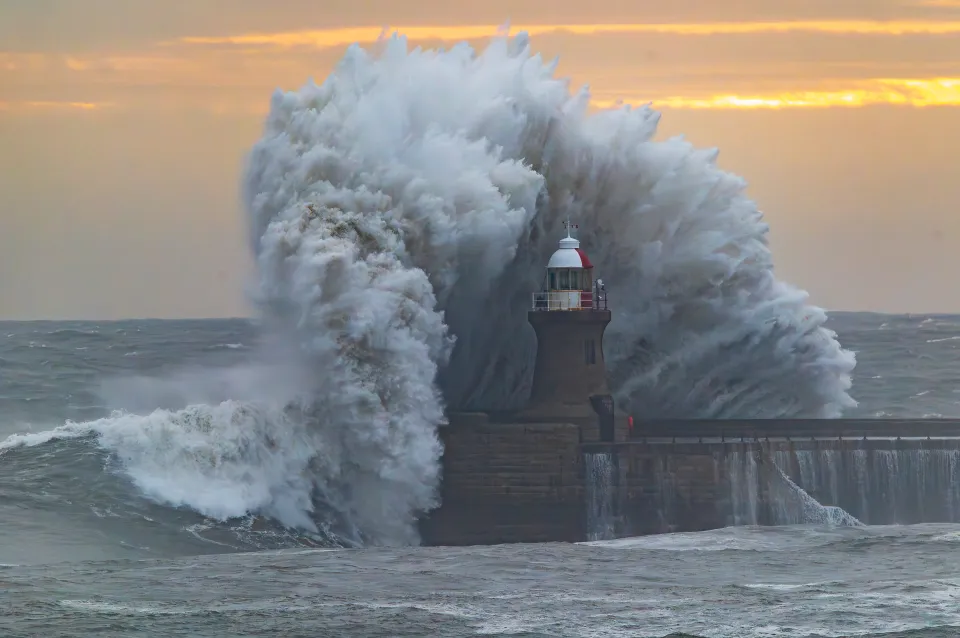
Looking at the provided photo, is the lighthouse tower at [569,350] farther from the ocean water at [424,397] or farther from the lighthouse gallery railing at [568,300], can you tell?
the ocean water at [424,397]

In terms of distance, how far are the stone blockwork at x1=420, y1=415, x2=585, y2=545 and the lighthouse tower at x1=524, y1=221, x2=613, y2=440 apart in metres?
1.26

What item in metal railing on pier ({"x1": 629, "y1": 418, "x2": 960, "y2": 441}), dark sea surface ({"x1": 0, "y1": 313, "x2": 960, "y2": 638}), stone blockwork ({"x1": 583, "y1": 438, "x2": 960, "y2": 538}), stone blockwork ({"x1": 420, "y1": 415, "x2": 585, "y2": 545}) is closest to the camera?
dark sea surface ({"x1": 0, "y1": 313, "x2": 960, "y2": 638})

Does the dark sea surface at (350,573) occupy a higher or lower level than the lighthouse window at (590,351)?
lower

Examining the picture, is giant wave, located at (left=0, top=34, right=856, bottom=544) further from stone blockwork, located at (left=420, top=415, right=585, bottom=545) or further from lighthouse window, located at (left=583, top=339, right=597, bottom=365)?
lighthouse window, located at (left=583, top=339, right=597, bottom=365)

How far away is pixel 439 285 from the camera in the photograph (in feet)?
115

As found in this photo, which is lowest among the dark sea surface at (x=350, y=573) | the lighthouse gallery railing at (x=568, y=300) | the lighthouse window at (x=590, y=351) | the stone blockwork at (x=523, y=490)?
the dark sea surface at (x=350, y=573)

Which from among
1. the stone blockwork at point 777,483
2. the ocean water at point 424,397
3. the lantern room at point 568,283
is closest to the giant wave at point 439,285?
the ocean water at point 424,397

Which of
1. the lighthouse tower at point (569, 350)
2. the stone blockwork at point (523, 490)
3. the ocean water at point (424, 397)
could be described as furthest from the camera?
the lighthouse tower at point (569, 350)

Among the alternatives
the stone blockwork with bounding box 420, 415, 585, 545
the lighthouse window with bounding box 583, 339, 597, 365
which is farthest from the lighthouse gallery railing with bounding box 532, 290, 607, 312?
the stone blockwork with bounding box 420, 415, 585, 545

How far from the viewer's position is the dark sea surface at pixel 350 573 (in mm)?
23906

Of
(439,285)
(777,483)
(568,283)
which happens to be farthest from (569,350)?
(777,483)

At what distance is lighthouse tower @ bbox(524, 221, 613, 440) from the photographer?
34.0 meters

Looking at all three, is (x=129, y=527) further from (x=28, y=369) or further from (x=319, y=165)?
(x=28, y=369)

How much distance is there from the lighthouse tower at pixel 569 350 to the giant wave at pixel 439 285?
1791 mm
